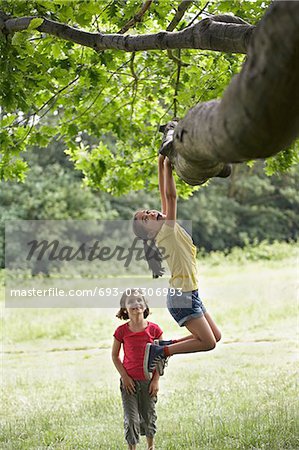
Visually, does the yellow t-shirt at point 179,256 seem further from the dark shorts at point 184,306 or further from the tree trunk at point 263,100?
the tree trunk at point 263,100

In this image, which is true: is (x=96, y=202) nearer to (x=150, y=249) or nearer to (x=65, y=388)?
(x=65, y=388)

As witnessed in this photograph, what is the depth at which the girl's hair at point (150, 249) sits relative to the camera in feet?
14.0

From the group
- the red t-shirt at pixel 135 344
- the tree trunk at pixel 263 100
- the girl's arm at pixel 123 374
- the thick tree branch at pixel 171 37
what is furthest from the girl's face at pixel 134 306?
the tree trunk at pixel 263 100

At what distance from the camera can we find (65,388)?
8031mm

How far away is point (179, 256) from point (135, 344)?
0.66 meters

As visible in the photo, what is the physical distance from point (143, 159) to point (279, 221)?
16.8 metres

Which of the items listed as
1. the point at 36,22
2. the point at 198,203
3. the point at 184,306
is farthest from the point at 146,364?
the point at 198,203

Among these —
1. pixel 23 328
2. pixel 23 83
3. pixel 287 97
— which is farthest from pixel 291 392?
pixel 23 328

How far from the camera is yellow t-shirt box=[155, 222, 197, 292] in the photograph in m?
4.16

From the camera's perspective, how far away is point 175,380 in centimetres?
825

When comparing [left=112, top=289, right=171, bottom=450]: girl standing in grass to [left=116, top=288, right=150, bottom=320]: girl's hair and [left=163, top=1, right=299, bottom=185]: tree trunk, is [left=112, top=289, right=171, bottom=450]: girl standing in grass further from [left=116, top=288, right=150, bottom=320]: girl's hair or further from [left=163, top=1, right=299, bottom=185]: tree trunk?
[left=163, top=1, right=299, bottom=185]: tree trunk

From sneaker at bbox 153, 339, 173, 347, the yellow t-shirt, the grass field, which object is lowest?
the grass field

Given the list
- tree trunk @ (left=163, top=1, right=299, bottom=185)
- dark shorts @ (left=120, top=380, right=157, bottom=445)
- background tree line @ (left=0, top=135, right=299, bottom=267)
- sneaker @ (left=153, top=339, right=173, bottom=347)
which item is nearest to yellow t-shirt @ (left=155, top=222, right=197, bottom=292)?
sneaker @ (left=153, top=339, right=173, bottom=347)

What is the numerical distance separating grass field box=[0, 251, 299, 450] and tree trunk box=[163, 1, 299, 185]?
11.8 ft
